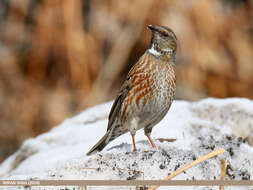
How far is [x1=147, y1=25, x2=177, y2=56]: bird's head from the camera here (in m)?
3.86

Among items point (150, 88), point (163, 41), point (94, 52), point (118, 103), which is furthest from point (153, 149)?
point (94, 52)

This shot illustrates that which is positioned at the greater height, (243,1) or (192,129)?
(243,1)

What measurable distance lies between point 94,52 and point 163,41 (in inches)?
130

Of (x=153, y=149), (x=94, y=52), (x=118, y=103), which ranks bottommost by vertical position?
(x=153, y=149)

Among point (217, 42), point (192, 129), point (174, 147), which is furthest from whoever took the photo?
point (217, 42)

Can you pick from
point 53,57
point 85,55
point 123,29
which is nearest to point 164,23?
point 123,29

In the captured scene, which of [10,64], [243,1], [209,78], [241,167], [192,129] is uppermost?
[243,1]

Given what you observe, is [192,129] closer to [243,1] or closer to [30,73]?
[243,1]

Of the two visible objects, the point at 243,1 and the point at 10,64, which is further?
the point at 10,64

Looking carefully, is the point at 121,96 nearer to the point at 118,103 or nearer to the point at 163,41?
the point at 118,103

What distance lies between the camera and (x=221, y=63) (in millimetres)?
6727

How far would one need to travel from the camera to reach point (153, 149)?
352cm

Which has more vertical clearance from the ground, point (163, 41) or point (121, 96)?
point (163, 41)

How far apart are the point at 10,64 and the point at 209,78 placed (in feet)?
10.2
